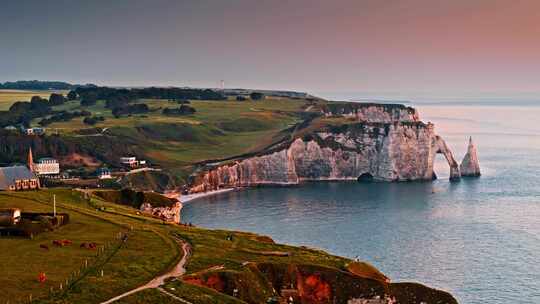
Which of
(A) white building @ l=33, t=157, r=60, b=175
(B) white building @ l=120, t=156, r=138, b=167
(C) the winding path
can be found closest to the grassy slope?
(C) the winding path

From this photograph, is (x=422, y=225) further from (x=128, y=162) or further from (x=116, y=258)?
(x=128, y=162)

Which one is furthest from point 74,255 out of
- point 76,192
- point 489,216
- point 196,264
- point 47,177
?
point 47,177

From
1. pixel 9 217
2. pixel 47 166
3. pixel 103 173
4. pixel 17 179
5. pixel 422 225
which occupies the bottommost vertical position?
pixel 422 225

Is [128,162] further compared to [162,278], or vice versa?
[128,162]

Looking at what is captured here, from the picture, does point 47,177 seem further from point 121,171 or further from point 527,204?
point 527,204

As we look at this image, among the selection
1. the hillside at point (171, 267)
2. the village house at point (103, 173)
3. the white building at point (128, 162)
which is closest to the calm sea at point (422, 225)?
the village house at point (103, 173)

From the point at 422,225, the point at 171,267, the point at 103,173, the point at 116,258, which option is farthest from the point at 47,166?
the point at 171,267
